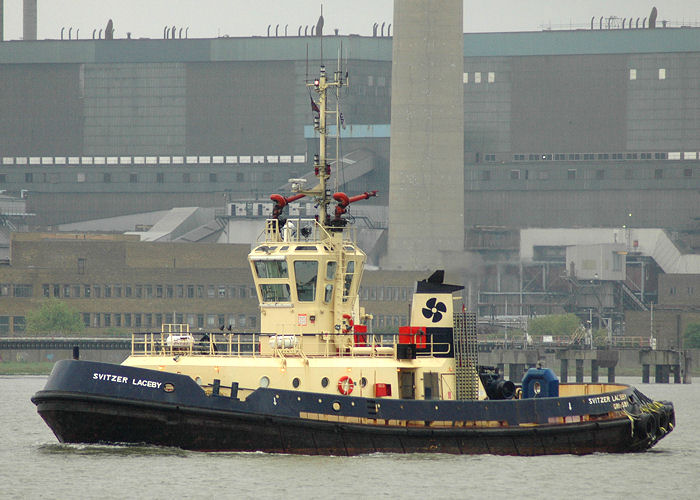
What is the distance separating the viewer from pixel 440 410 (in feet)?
123

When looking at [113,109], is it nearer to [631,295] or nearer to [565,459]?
[631,295]

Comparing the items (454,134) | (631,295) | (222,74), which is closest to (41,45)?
(222,74)

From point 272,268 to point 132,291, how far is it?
94621 millimetres

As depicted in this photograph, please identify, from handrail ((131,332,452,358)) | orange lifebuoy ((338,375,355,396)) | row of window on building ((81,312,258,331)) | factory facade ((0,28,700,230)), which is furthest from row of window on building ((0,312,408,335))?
orange lifebuoy ((338,375,355,396))

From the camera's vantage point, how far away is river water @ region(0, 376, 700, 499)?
110 feet

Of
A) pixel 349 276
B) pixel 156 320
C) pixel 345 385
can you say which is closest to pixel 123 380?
pixel 345 385

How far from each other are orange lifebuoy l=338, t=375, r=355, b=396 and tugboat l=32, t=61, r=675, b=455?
0.03 m

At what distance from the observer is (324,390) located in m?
37.6

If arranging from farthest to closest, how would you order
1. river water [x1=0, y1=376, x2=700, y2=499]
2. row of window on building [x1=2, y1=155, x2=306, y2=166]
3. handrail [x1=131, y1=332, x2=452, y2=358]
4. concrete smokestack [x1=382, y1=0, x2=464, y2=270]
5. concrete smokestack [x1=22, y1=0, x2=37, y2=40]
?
1. concrete smokestack [x1=22, y1=0, x2=37, y2=40]
2. row of window on building [x1=2, y1=155, x2=306, y2=166]
3. concrete smokestack [x1=382, y1=0, x2=464, y2=270]
4. handrail [x1=131, y1=332, x2=452, y2=358]
5. river water [x1=0, y1=376, x2=700, y2=499]

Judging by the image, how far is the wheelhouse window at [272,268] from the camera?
39.4 metres

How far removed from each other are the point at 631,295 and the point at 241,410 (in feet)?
353

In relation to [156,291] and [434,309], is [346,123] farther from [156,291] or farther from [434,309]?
[434,309]

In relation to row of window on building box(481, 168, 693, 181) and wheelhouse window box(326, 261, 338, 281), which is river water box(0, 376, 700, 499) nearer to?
wheelhouse window box(326, 261, 338, 281)

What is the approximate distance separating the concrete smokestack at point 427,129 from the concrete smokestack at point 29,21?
67.4 metres
